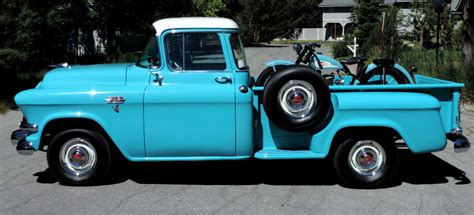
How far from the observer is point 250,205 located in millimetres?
5242

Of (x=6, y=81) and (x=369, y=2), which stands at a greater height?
(x=369, y=2)

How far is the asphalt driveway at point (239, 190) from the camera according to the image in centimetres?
516

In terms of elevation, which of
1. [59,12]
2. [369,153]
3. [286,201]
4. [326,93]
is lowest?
[286,201]

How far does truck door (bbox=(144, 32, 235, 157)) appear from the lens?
215 inches

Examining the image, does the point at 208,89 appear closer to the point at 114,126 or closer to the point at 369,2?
the point at 114,126

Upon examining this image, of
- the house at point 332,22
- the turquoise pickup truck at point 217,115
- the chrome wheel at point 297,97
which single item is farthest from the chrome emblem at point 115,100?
the house at point 332,22

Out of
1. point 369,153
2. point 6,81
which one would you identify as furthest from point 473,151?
point 6,81

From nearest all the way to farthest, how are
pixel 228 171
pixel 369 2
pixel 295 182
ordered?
pixel 295 182, pixel 228 171, pixel 369 2

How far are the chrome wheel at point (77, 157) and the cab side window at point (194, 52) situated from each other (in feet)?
4.26

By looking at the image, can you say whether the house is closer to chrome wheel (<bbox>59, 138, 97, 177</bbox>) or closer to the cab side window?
the cab side window

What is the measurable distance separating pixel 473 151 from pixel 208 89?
428 centimetres

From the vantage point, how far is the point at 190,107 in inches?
215

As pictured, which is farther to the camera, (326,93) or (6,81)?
(6,81)

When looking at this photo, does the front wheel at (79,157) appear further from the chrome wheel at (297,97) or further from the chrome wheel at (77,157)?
the chrome wheel at (297,97)
